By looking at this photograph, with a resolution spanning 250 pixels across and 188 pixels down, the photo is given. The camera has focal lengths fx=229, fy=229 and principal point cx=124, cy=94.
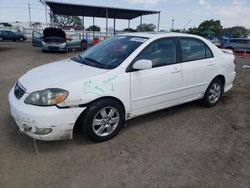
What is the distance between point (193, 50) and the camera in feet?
14.7

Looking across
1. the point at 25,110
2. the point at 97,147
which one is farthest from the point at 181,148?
the point at 25,110

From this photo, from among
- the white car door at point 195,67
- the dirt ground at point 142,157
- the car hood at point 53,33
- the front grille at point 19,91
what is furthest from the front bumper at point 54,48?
the front grille at point 19,91

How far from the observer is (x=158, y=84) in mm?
3852

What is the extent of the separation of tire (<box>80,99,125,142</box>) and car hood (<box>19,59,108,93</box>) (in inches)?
18.5

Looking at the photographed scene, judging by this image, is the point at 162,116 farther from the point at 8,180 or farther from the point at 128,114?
the point at 8,180

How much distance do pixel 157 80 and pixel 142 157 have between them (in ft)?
4.37

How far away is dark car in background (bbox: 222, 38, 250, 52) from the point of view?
2073 cm

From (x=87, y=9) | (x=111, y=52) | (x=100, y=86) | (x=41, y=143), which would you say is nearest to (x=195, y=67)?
(x=111, y=52)

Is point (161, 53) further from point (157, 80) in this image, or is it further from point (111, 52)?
point (111, 52)

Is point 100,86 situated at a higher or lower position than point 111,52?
lower

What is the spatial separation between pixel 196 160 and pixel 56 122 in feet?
→ 6.33

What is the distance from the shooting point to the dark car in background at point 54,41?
15.8 m

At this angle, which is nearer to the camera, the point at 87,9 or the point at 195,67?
the point at 195,67

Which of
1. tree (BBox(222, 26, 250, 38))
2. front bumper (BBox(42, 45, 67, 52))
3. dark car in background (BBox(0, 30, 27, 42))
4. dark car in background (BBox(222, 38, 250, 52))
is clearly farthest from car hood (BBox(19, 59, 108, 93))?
tree (BBox(222, 26, 250, 38))
